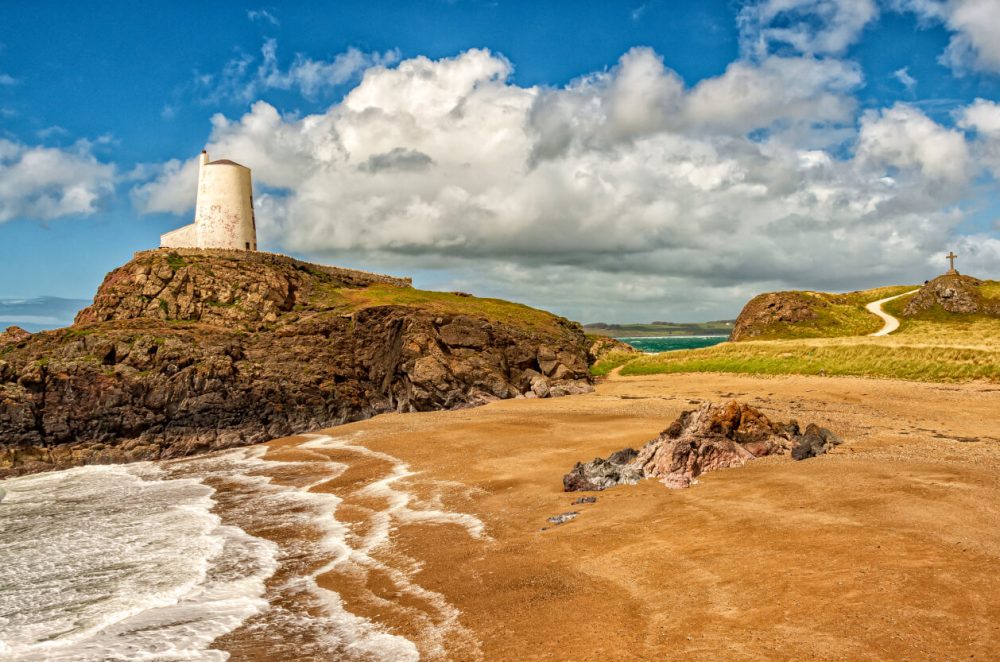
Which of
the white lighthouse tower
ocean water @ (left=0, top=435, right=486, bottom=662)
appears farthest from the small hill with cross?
the white lighthouse tower

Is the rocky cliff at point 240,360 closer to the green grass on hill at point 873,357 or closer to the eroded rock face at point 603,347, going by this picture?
the green grass on hill at point 873,357

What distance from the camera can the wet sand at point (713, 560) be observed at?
27.6ft

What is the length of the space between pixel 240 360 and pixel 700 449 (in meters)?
29.7

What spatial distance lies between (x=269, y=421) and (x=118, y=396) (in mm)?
7863

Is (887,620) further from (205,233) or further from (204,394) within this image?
(205,233)

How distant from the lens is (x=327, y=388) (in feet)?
129

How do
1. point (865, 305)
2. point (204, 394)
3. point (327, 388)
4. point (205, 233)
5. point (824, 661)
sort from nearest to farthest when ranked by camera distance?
point (824, 661), point (204, 394), point (327, 388), point (205, 233), point (865, 305)

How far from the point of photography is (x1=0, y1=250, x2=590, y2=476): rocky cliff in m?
32.7

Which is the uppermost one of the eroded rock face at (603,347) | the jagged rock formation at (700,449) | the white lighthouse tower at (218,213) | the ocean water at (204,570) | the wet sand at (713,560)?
the white lighthouse tower at (218,213)

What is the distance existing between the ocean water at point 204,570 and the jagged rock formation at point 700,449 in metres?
4.18

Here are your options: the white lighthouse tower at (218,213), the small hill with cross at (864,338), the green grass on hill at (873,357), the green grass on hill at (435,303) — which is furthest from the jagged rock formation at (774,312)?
the white lighthouse tower at (218,213)

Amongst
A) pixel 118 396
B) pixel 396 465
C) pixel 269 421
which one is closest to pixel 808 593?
pixel 396 465

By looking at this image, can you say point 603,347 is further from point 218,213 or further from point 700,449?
point 700,449

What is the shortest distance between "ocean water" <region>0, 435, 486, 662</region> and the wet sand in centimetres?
34
